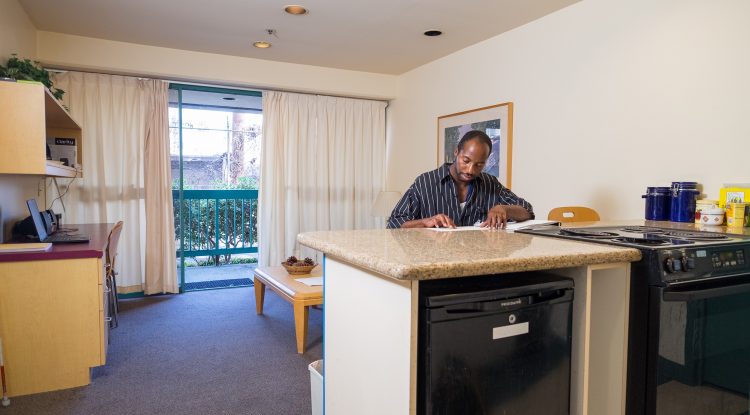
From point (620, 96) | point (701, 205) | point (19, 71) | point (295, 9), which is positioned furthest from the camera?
point (295, 9)

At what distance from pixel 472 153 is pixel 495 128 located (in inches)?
68.1

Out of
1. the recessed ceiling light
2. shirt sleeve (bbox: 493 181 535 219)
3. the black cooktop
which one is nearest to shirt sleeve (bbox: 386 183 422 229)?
shirt sleeve (bbox: 493 181 535 219)

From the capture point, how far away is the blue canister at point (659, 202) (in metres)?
2.46

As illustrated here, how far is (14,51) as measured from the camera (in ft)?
10.5

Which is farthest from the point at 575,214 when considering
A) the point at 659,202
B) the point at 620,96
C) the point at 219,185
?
the point at 219,185

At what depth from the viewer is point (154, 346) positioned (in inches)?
127

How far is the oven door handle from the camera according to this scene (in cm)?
137

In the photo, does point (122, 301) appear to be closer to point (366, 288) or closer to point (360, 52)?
point (360, 52)

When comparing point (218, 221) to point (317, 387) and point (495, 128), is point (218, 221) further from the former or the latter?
point (317, 387)

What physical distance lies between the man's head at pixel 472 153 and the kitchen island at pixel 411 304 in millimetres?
738

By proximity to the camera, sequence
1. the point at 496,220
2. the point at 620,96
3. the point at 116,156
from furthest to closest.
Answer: the point at 116,156 < the point at 620,96 < the point at 496,220

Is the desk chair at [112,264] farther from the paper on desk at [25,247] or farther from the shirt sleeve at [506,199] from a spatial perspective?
the shirt sleeve at [506,199]

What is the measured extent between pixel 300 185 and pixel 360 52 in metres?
1.59

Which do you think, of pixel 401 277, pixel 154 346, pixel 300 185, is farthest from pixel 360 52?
pixel 401 277
